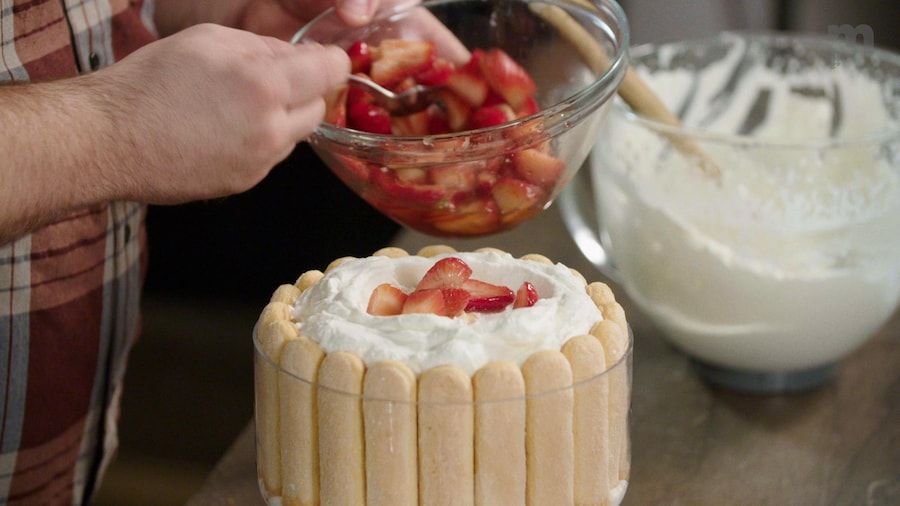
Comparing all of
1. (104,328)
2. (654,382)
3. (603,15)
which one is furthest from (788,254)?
(104,328)

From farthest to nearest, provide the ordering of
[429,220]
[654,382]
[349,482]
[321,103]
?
[654,382] → [429,220] → [321,103] → [349,482]

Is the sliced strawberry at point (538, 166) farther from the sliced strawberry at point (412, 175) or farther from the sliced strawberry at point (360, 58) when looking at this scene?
the sliced strawberry at point (360, 58)

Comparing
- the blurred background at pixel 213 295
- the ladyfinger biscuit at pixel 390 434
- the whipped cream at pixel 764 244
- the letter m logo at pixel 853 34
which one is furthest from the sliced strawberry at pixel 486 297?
the letter m logo at pixel 853 34

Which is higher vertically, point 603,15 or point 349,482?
point 603,15

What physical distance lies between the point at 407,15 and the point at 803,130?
71 centimetres

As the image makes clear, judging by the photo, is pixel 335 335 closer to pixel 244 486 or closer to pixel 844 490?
pixel 244 486

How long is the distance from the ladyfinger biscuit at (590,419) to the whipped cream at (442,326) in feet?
0.07

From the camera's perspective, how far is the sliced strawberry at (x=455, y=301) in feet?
2.60

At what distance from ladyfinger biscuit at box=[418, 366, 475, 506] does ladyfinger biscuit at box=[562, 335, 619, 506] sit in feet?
0.27

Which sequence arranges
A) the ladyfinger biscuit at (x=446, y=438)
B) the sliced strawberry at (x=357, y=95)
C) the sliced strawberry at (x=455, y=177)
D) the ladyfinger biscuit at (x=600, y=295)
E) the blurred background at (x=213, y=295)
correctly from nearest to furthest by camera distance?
the ladyfinger biscuit at (x=446, y=438), the ladyfinger biscuit at (x=600, y=295), the sliced strawberry at (x=455, y=177), the sliced strawberry at (x=357, y=95), the blurred background at (x=213, y=295)

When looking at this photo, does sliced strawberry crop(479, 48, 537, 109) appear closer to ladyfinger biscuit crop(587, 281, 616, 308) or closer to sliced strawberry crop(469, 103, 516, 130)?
sliced strawberry crop(469, 103, 516, 130)

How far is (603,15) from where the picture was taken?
3.63 ft

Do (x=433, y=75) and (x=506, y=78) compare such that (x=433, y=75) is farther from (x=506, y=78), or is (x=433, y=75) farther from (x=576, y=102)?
(x=576, y=102)

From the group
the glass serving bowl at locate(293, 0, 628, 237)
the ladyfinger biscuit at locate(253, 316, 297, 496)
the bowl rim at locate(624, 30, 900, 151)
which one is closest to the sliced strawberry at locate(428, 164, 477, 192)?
the glass serving bowl at locate(293, 0, 628, 237)
